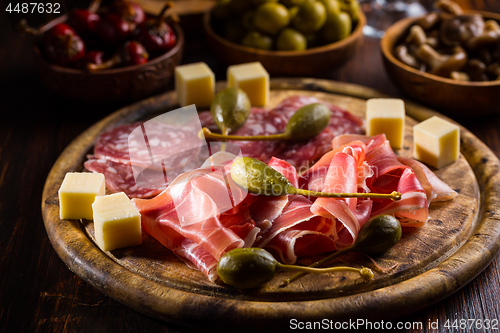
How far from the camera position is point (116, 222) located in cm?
115

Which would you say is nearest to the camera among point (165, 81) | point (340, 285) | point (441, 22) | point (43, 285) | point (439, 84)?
point (340, 285)

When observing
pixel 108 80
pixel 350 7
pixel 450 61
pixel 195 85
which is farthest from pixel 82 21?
pixel 450 61

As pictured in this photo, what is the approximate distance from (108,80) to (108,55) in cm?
17

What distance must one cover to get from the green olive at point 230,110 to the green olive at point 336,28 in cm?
63

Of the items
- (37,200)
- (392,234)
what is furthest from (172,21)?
(392,234)

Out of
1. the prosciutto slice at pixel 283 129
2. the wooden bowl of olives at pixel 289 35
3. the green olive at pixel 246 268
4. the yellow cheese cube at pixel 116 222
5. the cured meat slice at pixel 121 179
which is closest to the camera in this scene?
the green olive at pixel 246 268

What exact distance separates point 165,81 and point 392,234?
46.5 inches

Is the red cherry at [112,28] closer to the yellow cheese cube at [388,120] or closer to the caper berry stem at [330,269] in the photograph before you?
the yellow cheese cube at [388,120]

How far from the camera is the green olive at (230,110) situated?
1.55 m

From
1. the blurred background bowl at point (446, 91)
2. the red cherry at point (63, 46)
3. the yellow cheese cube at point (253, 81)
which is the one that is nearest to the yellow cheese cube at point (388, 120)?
the blurred background bowl at point (446, 91)

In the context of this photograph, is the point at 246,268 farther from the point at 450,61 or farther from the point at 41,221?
the point at 450,61

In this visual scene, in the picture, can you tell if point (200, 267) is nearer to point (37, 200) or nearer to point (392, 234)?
point (392, 234)

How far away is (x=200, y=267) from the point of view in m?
1.11

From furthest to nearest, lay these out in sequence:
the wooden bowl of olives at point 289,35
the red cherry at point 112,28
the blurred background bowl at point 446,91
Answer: the wooden bowl of olives at point 289,35 → the red cherry at point 112,28 → the blurred background bowl at point 446,91
